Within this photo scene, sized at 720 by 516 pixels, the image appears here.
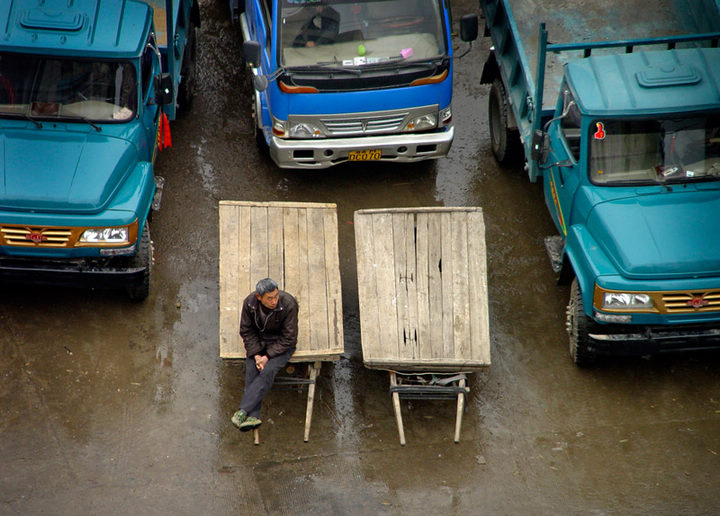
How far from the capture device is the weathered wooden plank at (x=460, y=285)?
791 centimetres

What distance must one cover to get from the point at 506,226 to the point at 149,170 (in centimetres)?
380

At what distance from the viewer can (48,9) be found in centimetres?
902

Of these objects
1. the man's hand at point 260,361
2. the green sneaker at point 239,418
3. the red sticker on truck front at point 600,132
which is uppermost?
the red sticker on truck front at point 600,132

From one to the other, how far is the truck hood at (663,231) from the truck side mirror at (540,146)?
2.79ft

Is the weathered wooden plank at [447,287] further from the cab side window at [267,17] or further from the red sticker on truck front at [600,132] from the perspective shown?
the cab side window at [267,17]

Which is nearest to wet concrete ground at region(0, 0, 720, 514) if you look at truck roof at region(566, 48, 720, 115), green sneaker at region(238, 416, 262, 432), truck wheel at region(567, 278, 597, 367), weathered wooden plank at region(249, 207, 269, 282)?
truck wheel at region(567, 278, 597, 367)

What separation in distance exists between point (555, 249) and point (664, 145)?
4.76ft

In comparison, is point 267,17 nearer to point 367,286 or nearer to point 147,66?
point 147,66

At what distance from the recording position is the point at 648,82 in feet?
27.3

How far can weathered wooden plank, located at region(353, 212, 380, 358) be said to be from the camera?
26.0 ft

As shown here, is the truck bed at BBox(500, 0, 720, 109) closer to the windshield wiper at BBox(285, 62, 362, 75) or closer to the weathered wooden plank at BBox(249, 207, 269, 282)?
the windshield wiper at BBox(285, 62, 362, 75)

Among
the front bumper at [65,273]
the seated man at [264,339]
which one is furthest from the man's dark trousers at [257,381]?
the front bumper at [65,273]

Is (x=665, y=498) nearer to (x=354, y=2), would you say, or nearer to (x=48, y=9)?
(x=354, y=2)

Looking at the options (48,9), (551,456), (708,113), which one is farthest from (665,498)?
(48,9)
